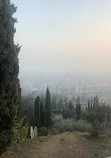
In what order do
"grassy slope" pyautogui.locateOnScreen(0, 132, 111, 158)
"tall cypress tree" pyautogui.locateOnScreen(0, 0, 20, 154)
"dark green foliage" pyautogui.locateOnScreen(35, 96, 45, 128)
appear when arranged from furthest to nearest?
"dark green foliage" pyautogui.locateOnScreen(35, 96, 45, 128) < "grassy slope" pyautogui.locateOnScreen(0, 132, 111, 158) < "tall cypress tree" pyautogui.locateOnScreen(0, 0, 20, 154)

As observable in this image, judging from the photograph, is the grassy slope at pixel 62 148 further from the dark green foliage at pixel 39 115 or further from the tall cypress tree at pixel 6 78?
the dark green foliage at pixel 39 115

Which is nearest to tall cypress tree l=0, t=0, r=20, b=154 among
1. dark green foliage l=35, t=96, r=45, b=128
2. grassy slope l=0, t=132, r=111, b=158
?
grassy slope l=0, t=132, r=111, b=158

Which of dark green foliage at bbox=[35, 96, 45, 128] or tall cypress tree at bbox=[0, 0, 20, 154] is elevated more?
tall cypress tree at bbox=[0, 0, 20, 154]

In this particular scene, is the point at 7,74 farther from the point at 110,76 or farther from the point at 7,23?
the point at 110,76

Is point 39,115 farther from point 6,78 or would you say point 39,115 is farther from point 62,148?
point 6,78

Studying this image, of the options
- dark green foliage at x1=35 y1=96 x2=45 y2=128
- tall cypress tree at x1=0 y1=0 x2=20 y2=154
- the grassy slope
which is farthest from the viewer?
dark green foliage at x1=35 y1=96 x2=45 y2=128

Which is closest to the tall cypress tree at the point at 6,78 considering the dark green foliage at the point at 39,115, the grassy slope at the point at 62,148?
the grassy slope at the point at 62,148

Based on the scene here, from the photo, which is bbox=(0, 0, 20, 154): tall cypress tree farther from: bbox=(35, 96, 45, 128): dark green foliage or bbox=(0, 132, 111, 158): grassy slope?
bbox=(35, 96, 45, 128): dark green foliage
